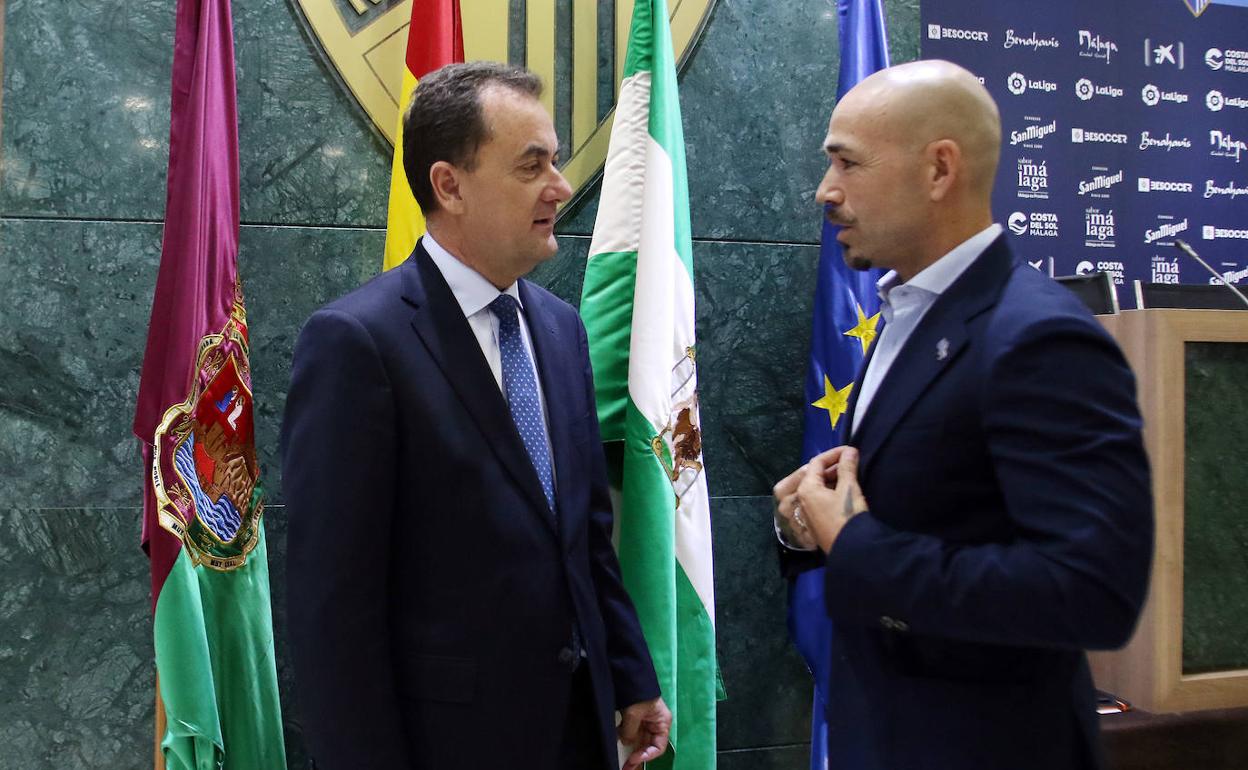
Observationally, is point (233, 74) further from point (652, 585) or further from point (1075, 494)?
point (1075, 494)

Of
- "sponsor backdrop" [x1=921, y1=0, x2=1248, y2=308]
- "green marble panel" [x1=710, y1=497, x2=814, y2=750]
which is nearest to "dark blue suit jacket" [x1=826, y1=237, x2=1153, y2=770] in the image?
"green marble panel" [x1=710, y1=497, x2=814, y2=750]

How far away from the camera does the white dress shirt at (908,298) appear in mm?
1355

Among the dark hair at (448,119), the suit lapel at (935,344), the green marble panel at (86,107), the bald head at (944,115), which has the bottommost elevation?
the suit lapel at (935,344)

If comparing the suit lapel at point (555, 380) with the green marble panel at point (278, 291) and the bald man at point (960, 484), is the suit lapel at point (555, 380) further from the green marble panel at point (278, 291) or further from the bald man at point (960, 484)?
the green marble panel at point (278, 291)

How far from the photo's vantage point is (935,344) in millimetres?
1300

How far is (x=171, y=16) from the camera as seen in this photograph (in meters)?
2.72

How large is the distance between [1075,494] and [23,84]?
2.60 m

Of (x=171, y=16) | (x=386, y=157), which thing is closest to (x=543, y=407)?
(x=386, y=157)

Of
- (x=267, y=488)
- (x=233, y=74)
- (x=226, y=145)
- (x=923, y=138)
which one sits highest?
(x=233, y=74)

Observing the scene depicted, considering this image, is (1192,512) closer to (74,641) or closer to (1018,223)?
(1018,223)

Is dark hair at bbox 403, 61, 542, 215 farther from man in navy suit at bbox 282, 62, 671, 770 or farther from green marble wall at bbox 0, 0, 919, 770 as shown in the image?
green marble wall at bbox 0, 0, 919, 770

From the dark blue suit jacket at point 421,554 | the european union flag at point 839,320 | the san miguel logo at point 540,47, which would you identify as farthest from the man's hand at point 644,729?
the san miguel logo at point 540,47

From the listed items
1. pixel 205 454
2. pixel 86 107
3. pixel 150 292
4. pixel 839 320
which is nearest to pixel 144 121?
pixel 86 107

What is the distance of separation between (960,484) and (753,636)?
1.95m
